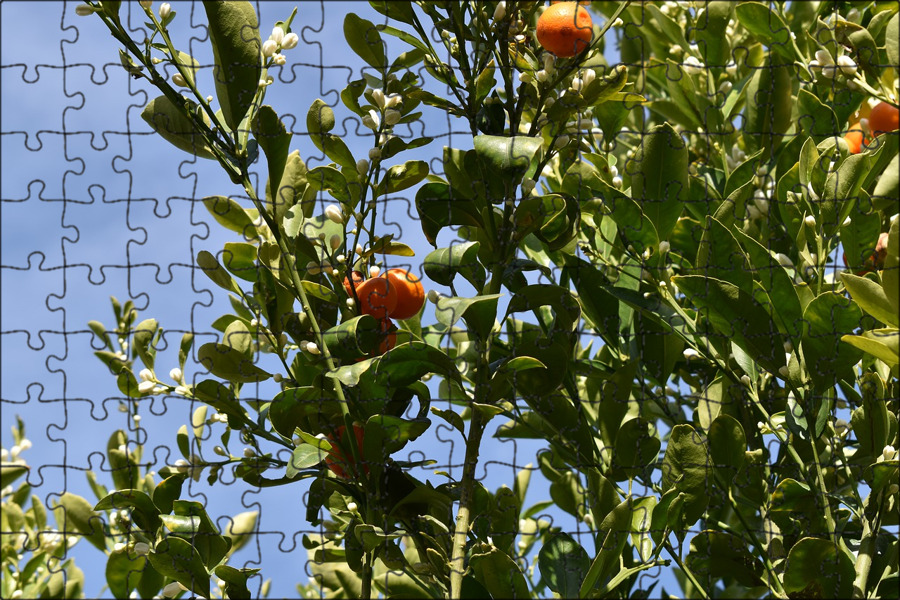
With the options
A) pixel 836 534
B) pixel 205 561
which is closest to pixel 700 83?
pixel 836 534

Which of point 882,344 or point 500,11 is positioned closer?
point 882,344

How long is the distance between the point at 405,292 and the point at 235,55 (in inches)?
12.7

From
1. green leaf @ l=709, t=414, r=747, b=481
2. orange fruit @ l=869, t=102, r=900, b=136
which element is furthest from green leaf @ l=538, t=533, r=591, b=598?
orange fruit @ l=869, t=102, r=900, b=136

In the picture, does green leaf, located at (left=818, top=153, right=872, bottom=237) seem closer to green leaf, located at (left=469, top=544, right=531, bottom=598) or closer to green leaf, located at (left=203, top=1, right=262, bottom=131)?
green leaf, located at (left=469, top=544, right=531, bottom=598)

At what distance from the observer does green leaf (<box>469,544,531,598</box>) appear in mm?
980

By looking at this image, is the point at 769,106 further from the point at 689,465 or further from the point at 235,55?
the point at 235,55

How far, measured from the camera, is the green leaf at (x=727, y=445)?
110cm

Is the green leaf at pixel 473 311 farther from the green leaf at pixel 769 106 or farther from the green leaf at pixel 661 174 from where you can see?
the green leaf at pixel 769 106

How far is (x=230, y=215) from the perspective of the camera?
46.8 inches

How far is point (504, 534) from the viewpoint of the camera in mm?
1079

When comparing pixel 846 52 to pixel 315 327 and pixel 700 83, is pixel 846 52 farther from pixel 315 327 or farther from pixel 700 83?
pixel 315 327

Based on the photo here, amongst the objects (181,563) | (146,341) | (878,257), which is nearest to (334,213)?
(146,341)

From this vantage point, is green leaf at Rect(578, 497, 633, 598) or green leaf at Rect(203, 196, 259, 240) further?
green leaf at Rect(203, 196, 259, 240)

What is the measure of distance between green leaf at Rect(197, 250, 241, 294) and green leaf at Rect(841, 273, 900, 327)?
0.68 metres
